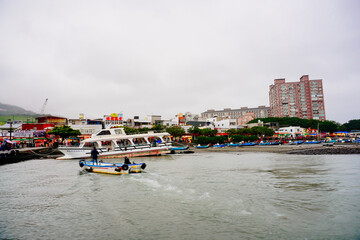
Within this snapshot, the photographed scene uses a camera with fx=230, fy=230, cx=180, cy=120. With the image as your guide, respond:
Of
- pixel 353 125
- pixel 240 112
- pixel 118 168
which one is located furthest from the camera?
pixel 240 112

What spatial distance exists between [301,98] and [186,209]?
13973 centimetres

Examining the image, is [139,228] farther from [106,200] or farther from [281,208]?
[281,208]

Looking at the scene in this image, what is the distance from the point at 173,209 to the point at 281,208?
5169mm

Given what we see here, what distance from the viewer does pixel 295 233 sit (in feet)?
27.2

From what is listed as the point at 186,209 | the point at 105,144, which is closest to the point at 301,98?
the point at 105,144

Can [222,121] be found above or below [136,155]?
above

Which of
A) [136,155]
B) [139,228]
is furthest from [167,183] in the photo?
[136,155]

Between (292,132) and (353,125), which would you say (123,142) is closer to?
(292,132)

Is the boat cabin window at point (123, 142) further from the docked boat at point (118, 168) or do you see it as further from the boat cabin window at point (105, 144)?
the docked boat at point (118, 168)

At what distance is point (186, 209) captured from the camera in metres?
11.3

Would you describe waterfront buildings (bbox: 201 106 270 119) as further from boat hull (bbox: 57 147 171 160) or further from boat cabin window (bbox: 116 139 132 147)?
boat hull (bbox: 57 147 171 160)

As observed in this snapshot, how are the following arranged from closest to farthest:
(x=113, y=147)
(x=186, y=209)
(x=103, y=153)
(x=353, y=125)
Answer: (x=186, y=209)
(x=103, y=153)
(x=113, y=147)
(x=353, y=125)

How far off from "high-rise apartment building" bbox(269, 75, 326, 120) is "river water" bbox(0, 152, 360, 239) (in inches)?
4970

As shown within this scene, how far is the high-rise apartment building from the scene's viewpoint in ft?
425
